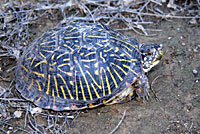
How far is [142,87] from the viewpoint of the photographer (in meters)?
3.70

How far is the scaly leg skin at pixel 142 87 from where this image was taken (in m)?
3.70

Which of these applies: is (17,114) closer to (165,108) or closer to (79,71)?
(79,71)

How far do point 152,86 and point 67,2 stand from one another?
8.33 feet

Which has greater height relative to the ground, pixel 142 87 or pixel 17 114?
pixel 142 87

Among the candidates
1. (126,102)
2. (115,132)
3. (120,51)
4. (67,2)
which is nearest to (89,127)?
(115,132)

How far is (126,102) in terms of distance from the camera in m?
3.75

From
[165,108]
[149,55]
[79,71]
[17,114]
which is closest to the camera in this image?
[79,71]

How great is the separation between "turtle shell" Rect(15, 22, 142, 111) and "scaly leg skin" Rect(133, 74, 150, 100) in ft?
0.55

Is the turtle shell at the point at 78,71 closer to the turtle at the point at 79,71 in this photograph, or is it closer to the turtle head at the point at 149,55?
the turtle at the point at 79,71

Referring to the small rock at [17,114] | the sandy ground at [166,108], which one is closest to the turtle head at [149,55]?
the sandy ground at [166,108]

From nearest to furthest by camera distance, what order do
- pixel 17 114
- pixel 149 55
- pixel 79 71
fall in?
pixel 79 71 → pixel 17 114 → pixel 149 55

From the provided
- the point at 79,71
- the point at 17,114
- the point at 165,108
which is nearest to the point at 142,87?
the point at 165,108

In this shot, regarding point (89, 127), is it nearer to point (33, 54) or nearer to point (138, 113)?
point (138, 113)

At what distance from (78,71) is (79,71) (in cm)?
1
